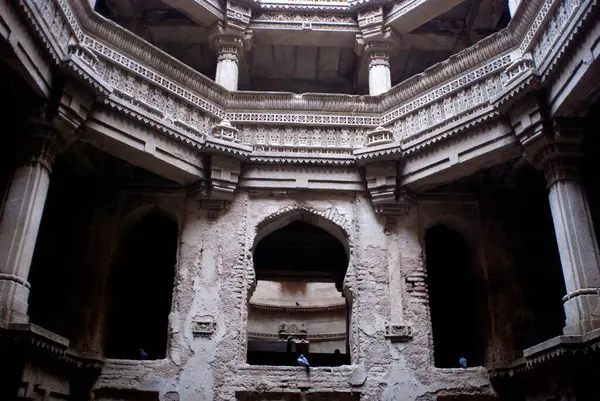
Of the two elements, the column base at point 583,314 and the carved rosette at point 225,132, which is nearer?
the column base at point 583,314

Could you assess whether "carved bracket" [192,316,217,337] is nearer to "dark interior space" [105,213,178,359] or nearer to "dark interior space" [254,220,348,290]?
"dark interior space" [105,213,178,359]

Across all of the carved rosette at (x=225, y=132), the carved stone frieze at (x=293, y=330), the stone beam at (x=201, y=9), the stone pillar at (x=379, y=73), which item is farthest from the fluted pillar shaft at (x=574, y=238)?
the carved stone frieze at (x=293, y=330)

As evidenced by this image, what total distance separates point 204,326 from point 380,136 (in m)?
4.51

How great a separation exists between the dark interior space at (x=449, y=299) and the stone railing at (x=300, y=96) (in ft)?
9.66

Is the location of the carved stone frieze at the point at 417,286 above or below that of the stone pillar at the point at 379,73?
below

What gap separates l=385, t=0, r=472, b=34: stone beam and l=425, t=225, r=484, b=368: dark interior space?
4.78 m

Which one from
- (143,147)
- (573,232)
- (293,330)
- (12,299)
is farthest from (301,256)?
(12,299)

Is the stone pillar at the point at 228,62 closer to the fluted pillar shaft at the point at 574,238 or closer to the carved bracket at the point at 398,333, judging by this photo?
the carved bracket at the point at 398,333

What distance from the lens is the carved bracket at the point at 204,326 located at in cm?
902

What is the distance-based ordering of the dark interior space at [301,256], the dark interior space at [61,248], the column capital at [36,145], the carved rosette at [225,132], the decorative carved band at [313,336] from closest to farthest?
the column capital at [36,145] → the dark interior space at [61,248] → the carved rosette at [225,132] → the dark interior space at [301,256] → the decorative carved band at [313,336]

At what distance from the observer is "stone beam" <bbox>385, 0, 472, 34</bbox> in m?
12.7

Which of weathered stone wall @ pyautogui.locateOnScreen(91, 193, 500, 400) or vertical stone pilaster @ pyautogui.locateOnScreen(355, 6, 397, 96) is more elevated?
vertical stone pilaster @ pyautogui.locateOnScreen(355, 6, 397, 96)

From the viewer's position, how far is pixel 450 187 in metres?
10.5

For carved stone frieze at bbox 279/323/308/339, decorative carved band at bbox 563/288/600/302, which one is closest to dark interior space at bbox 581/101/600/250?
decorative carved band at bbox 563/288/600/302
